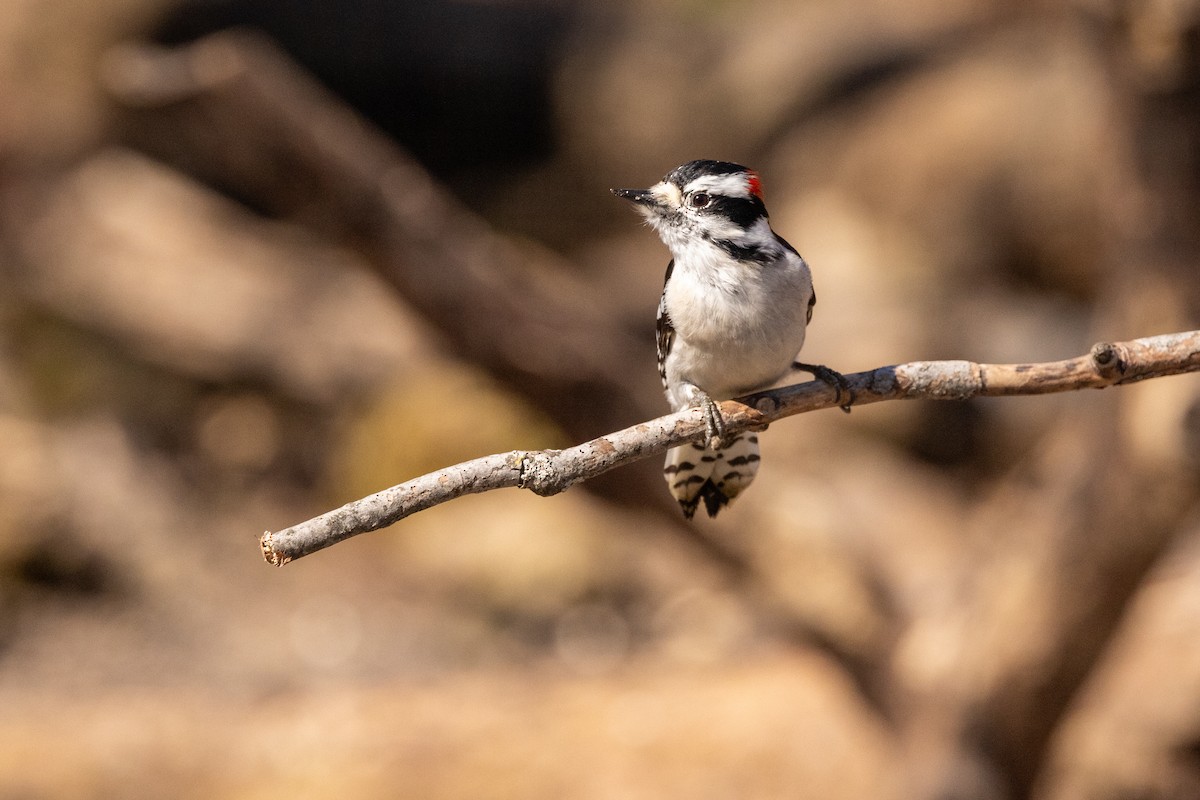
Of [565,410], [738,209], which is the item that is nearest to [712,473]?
[738,209]

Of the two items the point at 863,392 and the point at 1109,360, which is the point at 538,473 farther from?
the point at 1109,360

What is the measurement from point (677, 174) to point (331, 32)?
8850 millimetres

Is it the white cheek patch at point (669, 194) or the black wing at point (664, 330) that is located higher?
the black wing at point (664, 330)

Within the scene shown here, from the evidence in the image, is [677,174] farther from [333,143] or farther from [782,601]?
[782,601]

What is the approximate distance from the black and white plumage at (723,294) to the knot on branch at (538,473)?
1.56ft

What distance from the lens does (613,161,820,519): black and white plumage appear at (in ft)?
8.14

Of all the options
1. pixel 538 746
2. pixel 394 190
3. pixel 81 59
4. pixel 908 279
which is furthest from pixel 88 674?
pixel 908 279

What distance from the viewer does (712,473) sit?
3053 millimetres

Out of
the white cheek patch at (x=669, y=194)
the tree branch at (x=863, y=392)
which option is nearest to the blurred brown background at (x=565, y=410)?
the tree branch at (x=863, y=392)

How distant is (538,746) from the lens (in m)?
6.22

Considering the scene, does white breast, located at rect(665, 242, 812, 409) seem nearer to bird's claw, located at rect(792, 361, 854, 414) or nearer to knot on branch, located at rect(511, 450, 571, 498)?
bird's claw, located at rect(792, 361, 854, 414)

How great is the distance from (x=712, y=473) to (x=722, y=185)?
875 mm

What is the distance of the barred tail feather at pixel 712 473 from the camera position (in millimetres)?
3018

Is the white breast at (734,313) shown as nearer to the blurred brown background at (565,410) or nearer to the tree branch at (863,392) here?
the tree branch at (863,392)
